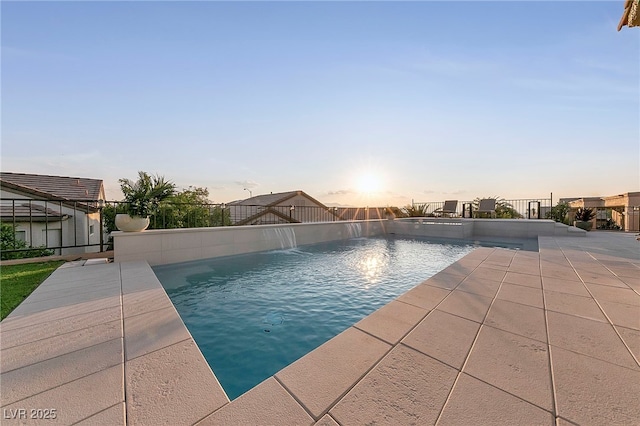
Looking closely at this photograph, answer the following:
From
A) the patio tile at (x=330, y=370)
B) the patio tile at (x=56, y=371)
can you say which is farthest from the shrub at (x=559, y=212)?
the patio tile at (x=56, y=371)

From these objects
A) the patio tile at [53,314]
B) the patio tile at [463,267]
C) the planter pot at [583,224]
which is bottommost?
the patio tile at [53,314]

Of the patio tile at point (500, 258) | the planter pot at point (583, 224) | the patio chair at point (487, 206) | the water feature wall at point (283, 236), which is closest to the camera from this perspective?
the patio tile at point (500, 258)

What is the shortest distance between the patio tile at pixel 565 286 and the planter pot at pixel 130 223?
6.36m

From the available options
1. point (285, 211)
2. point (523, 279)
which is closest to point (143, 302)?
point (523, 279)

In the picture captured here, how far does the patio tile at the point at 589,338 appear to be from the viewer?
1539mm

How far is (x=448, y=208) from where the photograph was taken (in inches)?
487

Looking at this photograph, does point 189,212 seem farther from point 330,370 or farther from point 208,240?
point 330,370

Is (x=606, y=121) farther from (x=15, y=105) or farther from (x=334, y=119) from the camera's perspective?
(x=15, y=105)

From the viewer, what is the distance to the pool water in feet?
6.77

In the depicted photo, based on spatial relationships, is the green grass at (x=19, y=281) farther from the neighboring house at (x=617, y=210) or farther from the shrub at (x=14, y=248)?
the neighboring house at (x=617, y=210)

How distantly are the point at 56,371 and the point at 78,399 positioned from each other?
1.33 ft

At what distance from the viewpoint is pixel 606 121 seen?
698 cm

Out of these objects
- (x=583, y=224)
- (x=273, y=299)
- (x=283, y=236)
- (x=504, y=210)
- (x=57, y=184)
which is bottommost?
(x=273, y=299)

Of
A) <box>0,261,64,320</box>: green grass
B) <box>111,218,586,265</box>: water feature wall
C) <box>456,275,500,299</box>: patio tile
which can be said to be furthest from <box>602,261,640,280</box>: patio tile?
<box>0,261,64,320</box>: green grass
